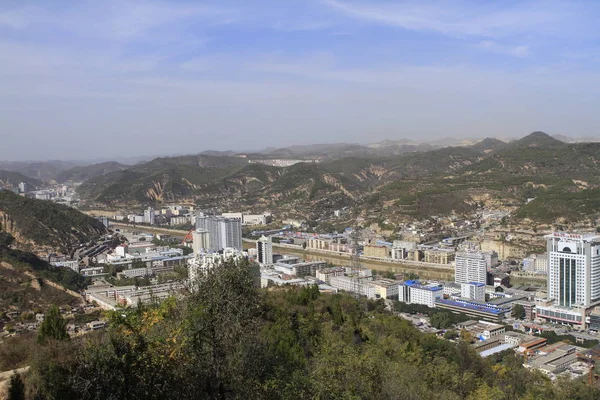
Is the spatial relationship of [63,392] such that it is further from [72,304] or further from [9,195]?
[9,195]

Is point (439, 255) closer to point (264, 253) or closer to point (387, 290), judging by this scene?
point (387, 290)

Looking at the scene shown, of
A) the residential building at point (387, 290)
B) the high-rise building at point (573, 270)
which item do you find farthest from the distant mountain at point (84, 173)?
the high-rise building at point (573, 270)

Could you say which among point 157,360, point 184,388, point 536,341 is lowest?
A: point 536,341

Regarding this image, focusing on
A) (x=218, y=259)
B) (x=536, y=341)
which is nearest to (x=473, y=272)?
(x=536, y=341)

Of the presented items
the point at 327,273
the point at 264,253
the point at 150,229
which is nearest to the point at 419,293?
the point at 327,273

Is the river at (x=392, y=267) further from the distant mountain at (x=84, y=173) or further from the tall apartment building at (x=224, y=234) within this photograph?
the distant mountain at (x=84, y=173)

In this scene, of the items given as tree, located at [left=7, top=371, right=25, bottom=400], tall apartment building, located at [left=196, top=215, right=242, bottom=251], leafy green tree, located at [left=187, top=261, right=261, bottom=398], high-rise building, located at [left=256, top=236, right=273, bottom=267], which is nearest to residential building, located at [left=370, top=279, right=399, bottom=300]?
high-rise building, located at [left=256, top=236, right=273, bottom=267]

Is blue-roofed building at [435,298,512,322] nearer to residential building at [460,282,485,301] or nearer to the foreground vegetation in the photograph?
residential building at [460,282,485,301]
